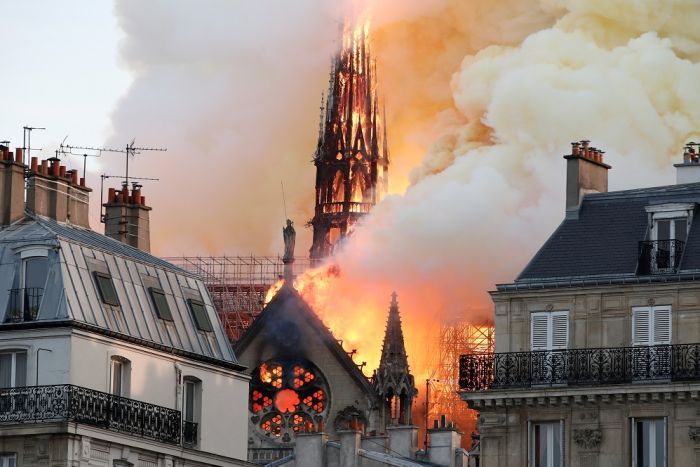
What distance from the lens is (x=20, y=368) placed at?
198 feet

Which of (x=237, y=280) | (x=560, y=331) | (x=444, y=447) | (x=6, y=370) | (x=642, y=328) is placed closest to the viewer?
(x=6, y=370)

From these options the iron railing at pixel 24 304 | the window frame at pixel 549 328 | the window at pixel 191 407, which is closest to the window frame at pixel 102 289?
the iron railing at pixel 24 304

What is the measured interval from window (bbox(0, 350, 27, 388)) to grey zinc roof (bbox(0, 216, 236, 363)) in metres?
0.80

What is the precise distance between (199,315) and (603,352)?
917 centimetres

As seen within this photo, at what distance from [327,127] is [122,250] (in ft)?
268

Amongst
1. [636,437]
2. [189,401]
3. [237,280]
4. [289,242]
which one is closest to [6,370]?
[189,401]

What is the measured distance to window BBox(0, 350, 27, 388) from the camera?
198 ft

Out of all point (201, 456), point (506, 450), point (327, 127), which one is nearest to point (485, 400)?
point (506, 450)

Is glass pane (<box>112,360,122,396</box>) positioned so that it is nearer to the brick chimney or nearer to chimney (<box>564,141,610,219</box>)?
the brick chimney

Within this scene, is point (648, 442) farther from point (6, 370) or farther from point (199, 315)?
point (6, 370)

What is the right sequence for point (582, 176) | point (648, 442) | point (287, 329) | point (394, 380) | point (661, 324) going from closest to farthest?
1. point (648, 442)
2. point (661, 324)
3. point (582, 176)
4. point (394, 380)
5. point (287, 329)

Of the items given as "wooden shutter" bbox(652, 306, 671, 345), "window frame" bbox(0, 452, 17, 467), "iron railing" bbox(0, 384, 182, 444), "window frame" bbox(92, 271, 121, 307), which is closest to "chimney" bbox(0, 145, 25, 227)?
"window frame" bbox(92, 271, 121, 307)

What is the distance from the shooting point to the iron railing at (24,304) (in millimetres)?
60719

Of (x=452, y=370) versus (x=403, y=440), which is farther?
(x=452, y=370)
